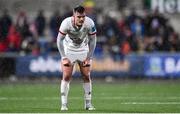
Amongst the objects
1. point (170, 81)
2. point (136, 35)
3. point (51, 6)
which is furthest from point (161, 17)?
point (51, 6)

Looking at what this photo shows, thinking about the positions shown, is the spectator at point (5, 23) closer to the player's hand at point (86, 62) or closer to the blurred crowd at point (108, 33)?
the blurred crowd at point (108, 33)

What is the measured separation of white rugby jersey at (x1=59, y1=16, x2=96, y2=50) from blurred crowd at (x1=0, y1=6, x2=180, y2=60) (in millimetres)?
13121

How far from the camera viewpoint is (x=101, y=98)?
736 inches

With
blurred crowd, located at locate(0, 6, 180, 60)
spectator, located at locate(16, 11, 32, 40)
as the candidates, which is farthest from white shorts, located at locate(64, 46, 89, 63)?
spectator, located at locate(16, 11, 32, 40)

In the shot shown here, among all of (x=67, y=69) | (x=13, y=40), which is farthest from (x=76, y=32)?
(x=13, y=40)

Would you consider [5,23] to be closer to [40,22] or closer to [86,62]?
[40,22]

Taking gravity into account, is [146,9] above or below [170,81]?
above

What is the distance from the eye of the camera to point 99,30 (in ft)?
95.1

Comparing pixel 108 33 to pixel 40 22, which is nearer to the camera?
pixel 108 33

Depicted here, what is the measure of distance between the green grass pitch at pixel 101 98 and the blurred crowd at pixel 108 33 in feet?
10.2

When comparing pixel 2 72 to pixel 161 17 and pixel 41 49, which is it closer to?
pixel 41 49

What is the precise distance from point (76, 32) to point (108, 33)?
1439cm

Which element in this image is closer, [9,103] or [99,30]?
[9,103]

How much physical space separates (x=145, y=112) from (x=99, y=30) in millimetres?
15288
